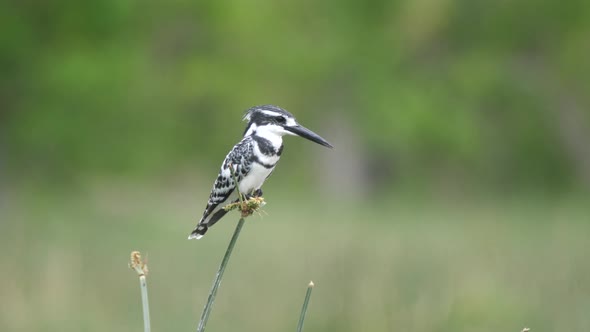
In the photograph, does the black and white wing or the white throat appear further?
the black and white wing

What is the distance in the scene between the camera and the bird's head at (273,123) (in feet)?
9.47

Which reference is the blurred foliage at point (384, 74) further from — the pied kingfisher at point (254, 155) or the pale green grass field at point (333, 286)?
the pied kingfisher at point (254, 155)

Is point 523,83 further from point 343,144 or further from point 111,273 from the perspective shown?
point 111,273

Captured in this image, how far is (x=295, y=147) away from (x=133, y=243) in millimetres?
24472

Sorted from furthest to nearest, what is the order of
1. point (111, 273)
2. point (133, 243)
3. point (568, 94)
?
point (568, 94), point (133, 243), point (111, 273)

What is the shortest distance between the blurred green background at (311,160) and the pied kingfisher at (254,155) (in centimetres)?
386

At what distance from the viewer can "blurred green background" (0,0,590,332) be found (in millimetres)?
7609

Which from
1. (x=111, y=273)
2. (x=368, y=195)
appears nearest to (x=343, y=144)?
(x=368, y=195)

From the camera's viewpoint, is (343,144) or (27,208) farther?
(343,144)

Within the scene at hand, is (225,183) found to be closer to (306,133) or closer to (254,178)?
(254,178)

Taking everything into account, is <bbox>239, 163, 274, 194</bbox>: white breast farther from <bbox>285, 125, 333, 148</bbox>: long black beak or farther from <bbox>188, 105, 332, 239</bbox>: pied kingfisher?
<bbox>285, 125, 333, 148</bbox>: long black beak

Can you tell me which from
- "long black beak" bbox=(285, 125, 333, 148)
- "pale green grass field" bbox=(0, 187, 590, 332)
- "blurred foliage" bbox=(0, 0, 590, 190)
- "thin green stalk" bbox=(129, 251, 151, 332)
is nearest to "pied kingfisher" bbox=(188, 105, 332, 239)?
"long black beak" bbox=(285, 125, 333, 148)

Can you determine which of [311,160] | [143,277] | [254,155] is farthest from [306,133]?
[311,160]

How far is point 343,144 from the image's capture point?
3359 cm
